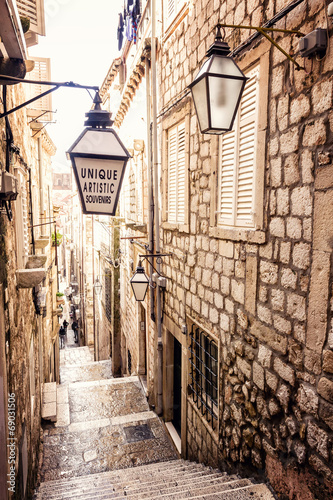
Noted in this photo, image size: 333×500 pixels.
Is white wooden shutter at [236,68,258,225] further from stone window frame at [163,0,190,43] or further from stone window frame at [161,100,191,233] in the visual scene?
stone window frame at [163,0,190,43]

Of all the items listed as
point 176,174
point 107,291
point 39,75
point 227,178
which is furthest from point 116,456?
point 107,291

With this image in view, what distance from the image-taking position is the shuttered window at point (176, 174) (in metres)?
6.01

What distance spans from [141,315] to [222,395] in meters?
5.26

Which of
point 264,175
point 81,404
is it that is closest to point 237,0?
point 264,175

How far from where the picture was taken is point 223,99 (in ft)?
9.05

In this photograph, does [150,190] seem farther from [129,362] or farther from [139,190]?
[129,362]

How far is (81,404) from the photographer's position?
8641 mm

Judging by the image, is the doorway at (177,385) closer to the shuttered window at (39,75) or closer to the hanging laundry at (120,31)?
the shuttered window at (39,75)

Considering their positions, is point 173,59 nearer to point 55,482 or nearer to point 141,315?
point 141,315

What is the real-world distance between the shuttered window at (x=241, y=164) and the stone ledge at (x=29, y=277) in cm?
235

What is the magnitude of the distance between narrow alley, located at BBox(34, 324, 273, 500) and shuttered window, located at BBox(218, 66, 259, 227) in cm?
278

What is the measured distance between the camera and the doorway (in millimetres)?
7198

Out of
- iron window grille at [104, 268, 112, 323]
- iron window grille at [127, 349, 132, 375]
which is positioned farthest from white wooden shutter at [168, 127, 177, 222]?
iron window grille at [104, 268, 112, 323]

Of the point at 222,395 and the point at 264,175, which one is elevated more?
the point at 264,175
